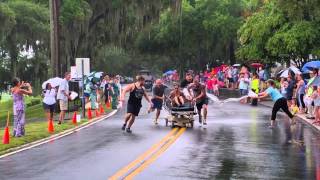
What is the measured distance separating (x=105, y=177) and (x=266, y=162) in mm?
3537

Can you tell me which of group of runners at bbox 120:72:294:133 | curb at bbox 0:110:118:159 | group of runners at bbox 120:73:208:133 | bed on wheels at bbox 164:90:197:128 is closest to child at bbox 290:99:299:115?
group of runners at bbox 120:73:208:133

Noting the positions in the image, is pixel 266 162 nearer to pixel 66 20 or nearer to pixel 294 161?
pixel 294 161

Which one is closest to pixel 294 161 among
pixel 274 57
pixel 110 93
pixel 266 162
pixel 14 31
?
pixel 266 162

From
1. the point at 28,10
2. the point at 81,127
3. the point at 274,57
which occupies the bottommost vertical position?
the point at 81,127

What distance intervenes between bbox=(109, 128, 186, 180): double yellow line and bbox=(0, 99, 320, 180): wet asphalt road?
0.14 m

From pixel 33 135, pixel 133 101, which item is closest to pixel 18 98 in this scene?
pixel 33 135

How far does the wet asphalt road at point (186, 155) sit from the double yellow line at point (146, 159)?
0.14 m

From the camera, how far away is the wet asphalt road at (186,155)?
10.9m

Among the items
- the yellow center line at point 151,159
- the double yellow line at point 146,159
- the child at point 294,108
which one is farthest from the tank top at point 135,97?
the child at point 294,108

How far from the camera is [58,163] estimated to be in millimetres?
12273

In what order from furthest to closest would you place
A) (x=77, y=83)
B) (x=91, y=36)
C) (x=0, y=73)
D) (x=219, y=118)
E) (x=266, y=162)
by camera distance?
(x=0, y=73)
(x=91, y=36)
(x=77, y=83)
(x=219, y=118)
(x=266, y=162)

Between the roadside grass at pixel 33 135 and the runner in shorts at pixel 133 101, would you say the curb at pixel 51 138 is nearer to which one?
the roadside grass at pixel 33 135

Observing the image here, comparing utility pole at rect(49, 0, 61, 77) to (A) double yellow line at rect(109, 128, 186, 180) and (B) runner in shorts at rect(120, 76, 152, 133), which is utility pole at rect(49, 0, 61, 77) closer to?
(B) runner in shorts at rect(120, 76, 152, 133)

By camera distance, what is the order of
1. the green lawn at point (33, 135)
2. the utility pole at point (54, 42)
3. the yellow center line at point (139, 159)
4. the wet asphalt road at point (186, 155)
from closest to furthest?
1. the yellow center line at point (139, 159)
2. the wet asphalt road at point (186, 155)
3. the green lawn at point (33, 135)
4. the utility pole at point (54, 42)
